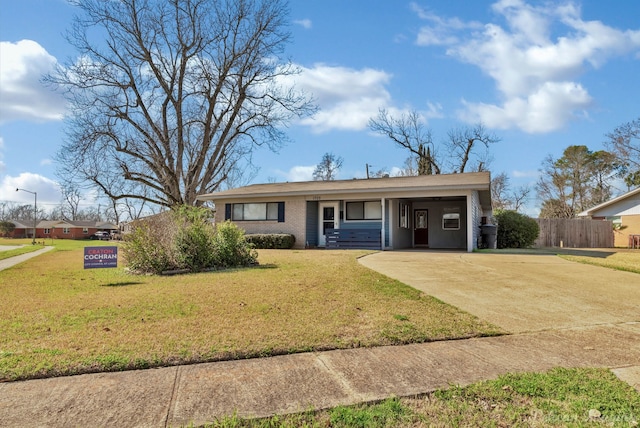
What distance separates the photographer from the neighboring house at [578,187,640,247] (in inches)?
955

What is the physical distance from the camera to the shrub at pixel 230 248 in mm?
10414

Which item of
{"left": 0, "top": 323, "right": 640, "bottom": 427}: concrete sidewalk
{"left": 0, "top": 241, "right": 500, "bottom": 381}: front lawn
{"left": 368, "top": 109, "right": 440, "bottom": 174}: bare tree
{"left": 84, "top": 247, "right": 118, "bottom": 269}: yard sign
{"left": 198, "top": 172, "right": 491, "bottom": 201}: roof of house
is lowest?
{"left": 0, "top": 323, "right": 640, "bottom": 427}: concrete sidewalk

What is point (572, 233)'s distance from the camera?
23.7m

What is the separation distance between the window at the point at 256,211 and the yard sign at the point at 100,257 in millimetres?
10065

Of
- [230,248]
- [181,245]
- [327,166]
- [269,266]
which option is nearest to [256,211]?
[230,248]

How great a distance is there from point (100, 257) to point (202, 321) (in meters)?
6.13

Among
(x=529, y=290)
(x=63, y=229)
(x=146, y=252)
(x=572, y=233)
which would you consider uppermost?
(x=572, y=233)

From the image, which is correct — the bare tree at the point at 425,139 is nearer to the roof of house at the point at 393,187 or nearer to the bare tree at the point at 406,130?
the bare tree at the point at 406,130

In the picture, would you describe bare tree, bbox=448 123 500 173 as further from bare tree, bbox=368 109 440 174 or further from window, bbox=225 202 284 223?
window, bbox=225 202 284 223

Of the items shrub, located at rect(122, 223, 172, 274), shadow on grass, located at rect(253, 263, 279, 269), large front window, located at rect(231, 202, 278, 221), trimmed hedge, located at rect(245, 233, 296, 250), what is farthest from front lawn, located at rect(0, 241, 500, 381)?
large front window, located at rect(231, 202, 278, 221)

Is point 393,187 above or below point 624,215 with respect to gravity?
above

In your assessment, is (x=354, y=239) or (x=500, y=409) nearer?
(x=500, y=409)

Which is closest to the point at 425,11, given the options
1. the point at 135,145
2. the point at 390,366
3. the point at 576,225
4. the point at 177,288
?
the point at 177,288

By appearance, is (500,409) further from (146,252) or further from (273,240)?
(273,240)
